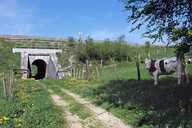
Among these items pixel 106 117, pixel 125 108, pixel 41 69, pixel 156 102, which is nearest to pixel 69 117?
pixel 106 117

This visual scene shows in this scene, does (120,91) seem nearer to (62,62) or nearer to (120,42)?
(62,62)

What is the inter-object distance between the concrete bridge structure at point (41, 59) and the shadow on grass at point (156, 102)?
33.1 metres

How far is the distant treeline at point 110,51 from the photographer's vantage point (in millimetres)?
66625

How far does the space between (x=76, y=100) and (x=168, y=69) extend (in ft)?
16.8

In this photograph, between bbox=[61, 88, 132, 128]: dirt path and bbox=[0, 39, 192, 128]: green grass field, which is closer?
bbox=[0, 39, 192, 128]: green grass field

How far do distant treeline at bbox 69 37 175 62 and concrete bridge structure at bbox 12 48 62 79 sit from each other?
3.42 m

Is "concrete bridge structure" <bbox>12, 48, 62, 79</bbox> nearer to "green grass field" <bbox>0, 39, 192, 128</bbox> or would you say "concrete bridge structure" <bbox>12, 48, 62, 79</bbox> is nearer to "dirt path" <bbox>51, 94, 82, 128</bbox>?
"dirt path" <bbox>51, 94, 82, 128</bbox>

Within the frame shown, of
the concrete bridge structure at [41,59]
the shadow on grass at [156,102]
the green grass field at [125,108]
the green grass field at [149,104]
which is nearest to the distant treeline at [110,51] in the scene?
the concrete bridge structure at [41,59]

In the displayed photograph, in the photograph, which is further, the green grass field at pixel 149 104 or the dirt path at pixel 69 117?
the dirt path at pixel 69 117

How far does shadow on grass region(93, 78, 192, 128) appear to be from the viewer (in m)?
15.3

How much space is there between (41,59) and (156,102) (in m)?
45.6

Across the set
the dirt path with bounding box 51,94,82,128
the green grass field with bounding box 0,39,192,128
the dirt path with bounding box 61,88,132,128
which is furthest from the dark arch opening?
the dirt path with bounding box 61,88,132,128

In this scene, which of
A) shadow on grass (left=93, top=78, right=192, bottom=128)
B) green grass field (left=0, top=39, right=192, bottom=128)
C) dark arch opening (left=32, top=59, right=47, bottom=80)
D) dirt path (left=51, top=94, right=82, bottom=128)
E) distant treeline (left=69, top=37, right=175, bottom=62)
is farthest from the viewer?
distant treeline (left=69, top=37, right=175, bottom=62)

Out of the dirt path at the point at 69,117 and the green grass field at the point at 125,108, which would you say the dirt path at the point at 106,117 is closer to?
the green grass field at the point at 125,108
